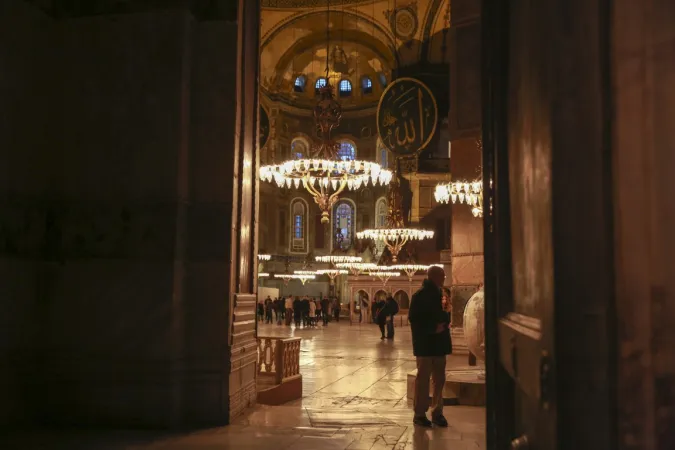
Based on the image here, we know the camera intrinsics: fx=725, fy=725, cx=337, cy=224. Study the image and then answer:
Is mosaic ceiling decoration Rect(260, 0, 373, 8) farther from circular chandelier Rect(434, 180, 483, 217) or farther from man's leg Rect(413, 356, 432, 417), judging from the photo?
man's leg Rect(413, 356, 432, 417)

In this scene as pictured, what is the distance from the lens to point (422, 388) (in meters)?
5.47

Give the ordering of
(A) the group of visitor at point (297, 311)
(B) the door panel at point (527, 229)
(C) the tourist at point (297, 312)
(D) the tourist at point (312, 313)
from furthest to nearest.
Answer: (D) the tourist at point (312, 313) → (A) the group of visitor at point (297, 311) → (C) the tourist at point (297, 312) → (B) the door panel at point (527, 229)

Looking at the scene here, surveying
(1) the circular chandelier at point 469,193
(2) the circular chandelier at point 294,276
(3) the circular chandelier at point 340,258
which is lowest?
(2) the circular chandelier at point 294,276

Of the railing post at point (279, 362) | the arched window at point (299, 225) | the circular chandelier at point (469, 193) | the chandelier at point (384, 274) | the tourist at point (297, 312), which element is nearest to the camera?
the railing post at point (279, 362)

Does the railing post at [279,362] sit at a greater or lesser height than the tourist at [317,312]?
greater

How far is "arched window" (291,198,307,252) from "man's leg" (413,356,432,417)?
34157mm

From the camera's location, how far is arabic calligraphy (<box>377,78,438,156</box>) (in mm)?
17203

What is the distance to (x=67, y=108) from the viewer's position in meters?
5.34

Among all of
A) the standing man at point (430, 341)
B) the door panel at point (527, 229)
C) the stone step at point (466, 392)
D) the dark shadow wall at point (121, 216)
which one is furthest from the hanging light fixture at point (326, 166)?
the door panel at point (527, 229)

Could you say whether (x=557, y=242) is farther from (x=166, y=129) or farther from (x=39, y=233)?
(x=39, y=233)

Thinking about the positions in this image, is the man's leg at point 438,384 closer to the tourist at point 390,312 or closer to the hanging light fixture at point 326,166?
the hanging light fixture at point 326,166

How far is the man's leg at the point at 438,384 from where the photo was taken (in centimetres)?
544

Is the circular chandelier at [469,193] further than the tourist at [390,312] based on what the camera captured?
No

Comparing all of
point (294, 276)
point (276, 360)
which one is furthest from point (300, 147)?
point (276, 360)
